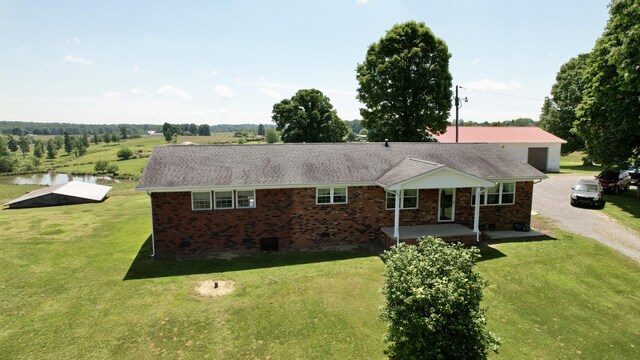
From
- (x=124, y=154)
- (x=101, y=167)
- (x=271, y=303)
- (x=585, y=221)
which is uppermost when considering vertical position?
(x=124, y=154)

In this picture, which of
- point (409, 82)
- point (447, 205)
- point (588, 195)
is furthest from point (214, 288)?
point (409, 82)

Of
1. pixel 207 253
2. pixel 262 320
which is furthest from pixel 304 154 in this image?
pixel 262 320

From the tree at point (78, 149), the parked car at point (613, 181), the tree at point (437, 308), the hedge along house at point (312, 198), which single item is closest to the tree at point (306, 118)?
the hedge along house at point (312, 198)

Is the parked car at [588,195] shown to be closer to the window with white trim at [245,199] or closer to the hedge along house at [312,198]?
the hedge along house at [312,198]

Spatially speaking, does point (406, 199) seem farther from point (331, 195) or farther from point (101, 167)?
point (101, 167)

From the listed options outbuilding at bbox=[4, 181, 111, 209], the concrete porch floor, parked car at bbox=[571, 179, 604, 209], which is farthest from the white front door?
outbuilding at bbox=[4, 181, 111, 209]

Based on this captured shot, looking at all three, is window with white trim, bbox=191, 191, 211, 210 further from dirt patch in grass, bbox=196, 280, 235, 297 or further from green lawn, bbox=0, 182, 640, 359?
dirt patch in grass, bbox=196, 280, 235, 297
